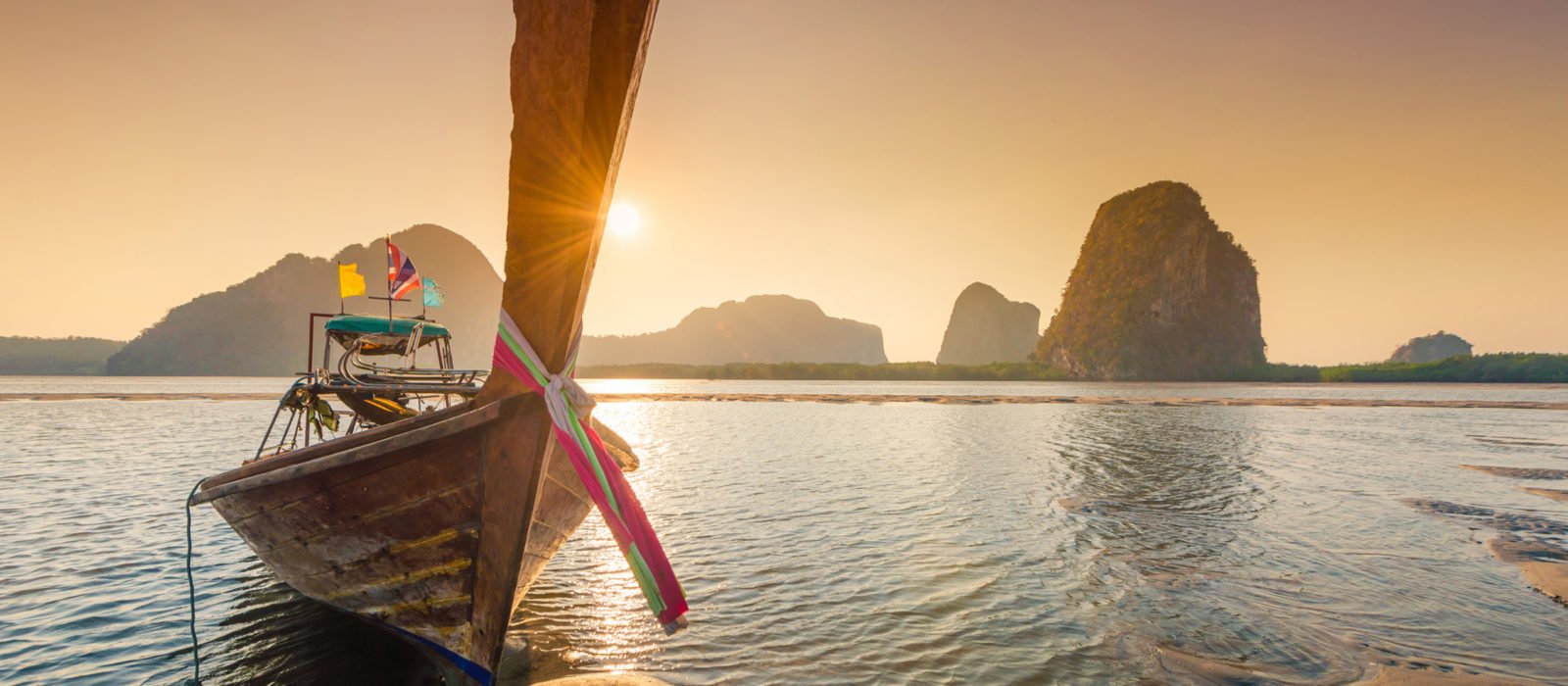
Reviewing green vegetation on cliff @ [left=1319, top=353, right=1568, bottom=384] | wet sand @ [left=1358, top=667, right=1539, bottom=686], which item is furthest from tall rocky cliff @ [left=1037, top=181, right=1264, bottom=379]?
wet sand @ [left=1358, top=667, right=1539, bottom=686]

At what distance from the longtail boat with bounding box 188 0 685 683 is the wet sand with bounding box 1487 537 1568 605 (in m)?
11.4

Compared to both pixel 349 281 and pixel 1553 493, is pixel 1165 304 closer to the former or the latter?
pixel 1553 493

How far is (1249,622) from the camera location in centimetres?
709

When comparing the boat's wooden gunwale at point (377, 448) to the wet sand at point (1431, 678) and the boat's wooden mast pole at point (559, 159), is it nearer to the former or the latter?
the boat's wooden mast pole at point (559, 159)

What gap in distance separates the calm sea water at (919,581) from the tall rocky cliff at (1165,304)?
391 feet

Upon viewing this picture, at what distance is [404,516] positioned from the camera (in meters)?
5.09

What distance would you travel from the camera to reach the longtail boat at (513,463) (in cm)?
360

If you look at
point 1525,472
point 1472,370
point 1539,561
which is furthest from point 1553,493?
point 1472,370

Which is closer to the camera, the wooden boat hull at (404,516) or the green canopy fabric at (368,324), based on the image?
the wooden boat hull at (404,516)

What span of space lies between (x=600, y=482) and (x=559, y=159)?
7.03 feet

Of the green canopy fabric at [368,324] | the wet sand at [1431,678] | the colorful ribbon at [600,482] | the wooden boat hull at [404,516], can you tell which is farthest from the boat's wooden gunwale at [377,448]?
the wet sand at [1431,678]

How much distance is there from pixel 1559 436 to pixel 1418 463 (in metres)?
17.6

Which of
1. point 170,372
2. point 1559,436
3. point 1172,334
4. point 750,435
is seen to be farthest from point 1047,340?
point 170,372

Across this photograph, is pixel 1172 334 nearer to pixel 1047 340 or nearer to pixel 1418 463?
pixel 1047 340
